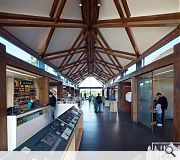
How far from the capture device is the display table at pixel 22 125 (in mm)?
6113

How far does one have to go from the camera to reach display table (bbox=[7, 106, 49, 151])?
6.11 meters

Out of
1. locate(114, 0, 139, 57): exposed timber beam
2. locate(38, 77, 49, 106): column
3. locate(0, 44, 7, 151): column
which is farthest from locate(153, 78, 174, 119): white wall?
locate(0, 44, 7, 151): column

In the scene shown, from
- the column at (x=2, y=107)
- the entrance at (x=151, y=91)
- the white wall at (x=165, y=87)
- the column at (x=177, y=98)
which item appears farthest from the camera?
the white wall at (x=165, y=87)

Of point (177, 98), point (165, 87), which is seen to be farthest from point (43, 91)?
point (177, 98)

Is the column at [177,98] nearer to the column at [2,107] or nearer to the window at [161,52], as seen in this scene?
the window at [161,52]

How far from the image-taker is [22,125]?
23.1ft

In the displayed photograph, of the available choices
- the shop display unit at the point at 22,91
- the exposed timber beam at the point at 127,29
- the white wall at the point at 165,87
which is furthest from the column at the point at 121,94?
the exposed timber beam at the point at 127,29

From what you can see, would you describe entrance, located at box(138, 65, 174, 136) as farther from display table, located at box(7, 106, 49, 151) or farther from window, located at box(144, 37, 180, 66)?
display table, located at box(7, 106, 49, 151)

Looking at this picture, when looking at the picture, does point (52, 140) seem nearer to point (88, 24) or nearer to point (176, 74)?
point (176, 74)

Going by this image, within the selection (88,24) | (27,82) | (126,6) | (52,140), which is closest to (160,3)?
(126,6)

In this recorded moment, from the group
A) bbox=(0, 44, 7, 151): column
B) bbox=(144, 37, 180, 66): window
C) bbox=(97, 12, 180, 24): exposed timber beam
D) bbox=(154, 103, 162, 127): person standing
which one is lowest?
bbox=(154, 103, 162, 127): person standing

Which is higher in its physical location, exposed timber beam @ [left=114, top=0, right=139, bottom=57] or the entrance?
exposed timber beam @ [left=114, top=0, right=139, bottom=57]

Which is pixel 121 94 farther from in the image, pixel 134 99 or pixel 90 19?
pixel 90 19

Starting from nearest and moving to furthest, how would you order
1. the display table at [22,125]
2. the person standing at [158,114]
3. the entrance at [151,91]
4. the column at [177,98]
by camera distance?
the column at [177,98] < the display table at [22,125] < the entrance at [151,91] < the person standing at [158,114]
